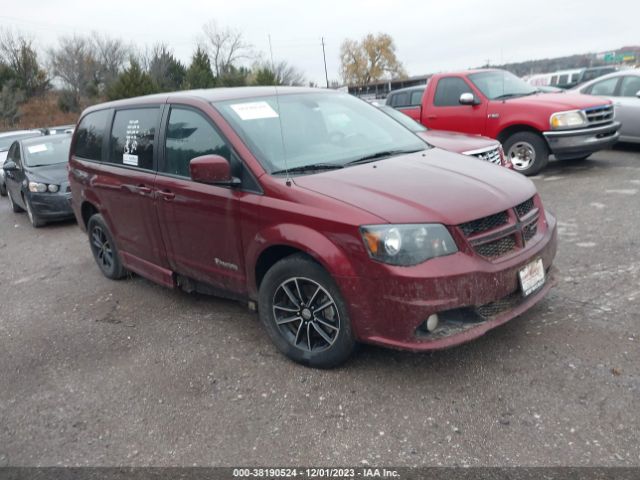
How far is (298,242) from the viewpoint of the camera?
3.29 meters

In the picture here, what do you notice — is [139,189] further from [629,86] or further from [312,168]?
[629,86]

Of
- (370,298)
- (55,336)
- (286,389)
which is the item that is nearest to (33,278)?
(55,336)

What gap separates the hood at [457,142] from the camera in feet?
21.5

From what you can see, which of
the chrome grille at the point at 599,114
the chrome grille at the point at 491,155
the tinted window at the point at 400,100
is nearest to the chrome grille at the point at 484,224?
the chrome grille at the point at 491,155

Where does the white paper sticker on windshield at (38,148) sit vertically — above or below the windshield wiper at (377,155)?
above

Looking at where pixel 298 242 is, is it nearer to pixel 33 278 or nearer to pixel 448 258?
pixel 448 258

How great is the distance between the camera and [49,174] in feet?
30.3

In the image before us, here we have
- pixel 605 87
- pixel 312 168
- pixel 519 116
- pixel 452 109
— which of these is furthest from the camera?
pixel 605 87

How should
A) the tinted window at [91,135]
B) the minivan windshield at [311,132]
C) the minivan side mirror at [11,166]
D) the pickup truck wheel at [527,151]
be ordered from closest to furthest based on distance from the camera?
the minivan windshield at [311,132] < the tinted window at [91,135] < the pickup truck wheel at [527,151] < the minivan side mirror at [11,166]

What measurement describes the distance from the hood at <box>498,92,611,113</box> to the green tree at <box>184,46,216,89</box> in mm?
32899

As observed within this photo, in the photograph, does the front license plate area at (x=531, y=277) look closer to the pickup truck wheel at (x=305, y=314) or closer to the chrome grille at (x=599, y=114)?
the pickup truck wheel at (x=305, y=314)

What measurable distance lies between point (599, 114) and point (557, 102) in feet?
2.24

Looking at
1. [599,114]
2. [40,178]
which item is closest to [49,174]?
[40,178]

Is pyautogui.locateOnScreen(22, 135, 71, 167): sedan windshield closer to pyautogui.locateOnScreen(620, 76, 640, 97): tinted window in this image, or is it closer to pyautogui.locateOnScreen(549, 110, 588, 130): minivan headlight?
pyautogui.locateOnScreen(549, 110, 588, 130): minivan headlight
